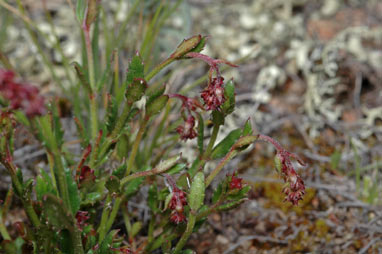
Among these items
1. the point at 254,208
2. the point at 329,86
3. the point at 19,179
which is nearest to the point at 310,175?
the point at 254,208

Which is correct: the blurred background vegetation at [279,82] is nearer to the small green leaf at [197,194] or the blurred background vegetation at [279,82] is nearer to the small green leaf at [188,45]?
the small green leaf at [188,45]

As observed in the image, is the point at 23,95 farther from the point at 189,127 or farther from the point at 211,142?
the point at 211,142

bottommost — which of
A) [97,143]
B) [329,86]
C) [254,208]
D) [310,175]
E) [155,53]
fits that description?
[254,208]

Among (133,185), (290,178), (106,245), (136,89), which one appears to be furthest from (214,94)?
(106,245)

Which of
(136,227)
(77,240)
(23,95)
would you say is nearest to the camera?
(23,95)

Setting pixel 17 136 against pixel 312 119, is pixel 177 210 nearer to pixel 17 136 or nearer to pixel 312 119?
pixel 17 136

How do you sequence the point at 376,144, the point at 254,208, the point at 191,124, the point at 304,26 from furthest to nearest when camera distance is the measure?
the point at 304,26 → the point at 376,144 → the point at 254,208 → the point at 191,124

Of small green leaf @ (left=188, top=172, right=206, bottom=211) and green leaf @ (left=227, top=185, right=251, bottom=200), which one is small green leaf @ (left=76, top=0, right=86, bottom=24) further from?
green leaf @ (left=227, top=185, right=251, bottom=200)
